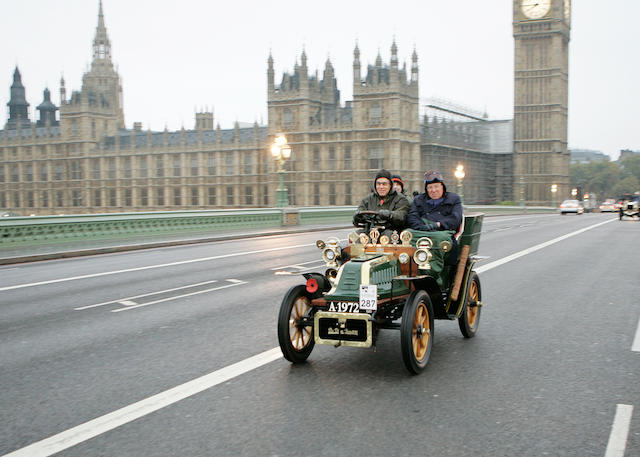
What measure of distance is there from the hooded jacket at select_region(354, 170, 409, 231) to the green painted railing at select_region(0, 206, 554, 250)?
41.5 ft

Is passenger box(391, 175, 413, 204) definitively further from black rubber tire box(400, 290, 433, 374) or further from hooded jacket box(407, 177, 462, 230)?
black rubber tire box(400, 290, 433, 374)

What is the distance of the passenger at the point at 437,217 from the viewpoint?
6590mm

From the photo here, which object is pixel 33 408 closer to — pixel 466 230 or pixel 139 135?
pixel 466 230

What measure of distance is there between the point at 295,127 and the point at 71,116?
4277cm

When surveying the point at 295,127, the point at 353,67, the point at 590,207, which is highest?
the point at 353,67

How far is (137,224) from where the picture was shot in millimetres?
21250

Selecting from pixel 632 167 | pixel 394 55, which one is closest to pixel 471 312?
pixel 394 55

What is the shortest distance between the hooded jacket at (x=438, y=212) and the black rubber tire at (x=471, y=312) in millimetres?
693

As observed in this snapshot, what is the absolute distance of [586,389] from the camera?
17.3 feet

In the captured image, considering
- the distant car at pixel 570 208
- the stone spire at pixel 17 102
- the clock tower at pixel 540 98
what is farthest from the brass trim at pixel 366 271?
the stone spire at pixel 17 102

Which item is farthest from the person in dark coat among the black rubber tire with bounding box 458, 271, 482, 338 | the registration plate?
the registration plate

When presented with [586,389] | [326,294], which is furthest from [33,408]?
[586,389]

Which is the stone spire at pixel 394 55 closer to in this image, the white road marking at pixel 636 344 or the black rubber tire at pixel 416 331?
the white road marking at pixel 636 344

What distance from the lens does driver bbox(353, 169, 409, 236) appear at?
6621 mm
